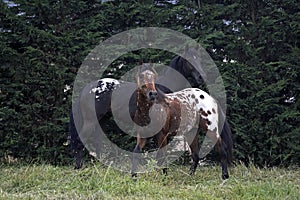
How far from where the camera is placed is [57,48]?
22.3 feet

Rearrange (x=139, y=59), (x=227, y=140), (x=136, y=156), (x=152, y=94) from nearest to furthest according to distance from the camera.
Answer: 1. (x=152, y=94)
2. (x=136, y=156)
3. (x=227, y=140)
4. (x=139, y=59)

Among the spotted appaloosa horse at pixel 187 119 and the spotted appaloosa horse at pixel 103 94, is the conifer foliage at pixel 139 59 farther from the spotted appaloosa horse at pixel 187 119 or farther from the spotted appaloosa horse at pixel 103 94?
the spotted appaloosa horse at pixel 187 119

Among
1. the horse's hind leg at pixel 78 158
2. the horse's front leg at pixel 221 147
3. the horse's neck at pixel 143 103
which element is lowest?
the horse's hind leg at pixel 78 158

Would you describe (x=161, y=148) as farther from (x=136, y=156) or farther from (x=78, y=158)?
(x=78, y=158)

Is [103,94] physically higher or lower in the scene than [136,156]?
higher

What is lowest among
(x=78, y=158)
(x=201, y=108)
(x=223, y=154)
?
(x=78, y=158)

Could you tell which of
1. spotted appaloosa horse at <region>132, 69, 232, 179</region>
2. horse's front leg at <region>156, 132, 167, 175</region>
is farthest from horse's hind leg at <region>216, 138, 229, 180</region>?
horse's front leg at <region>156, 132, 167, 175</region>

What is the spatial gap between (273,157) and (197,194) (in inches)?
126

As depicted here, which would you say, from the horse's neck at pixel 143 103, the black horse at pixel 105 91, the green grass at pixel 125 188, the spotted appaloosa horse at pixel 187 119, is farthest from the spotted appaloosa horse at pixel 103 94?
the green grass at pixel 125 188

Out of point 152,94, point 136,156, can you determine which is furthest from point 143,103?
point 136,156

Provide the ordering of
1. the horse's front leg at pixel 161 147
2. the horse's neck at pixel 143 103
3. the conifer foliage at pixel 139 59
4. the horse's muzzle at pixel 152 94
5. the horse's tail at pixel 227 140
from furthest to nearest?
1. the conifer foliage at pixel 139 59
2. the horse's tail at pixel 227 140
3. the horse's front leg at pixel 161 147
4. the horse's neck at pixel 143 103
5. the horse's muzzle at pixel 152 94

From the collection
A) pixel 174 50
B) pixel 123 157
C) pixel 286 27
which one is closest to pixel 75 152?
pixel 123 157

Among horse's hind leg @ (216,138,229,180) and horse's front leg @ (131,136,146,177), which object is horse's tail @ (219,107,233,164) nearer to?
horse's hind leg @ (216,138,229,180)

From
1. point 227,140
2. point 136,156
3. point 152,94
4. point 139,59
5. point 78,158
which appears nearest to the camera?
point 152,94
